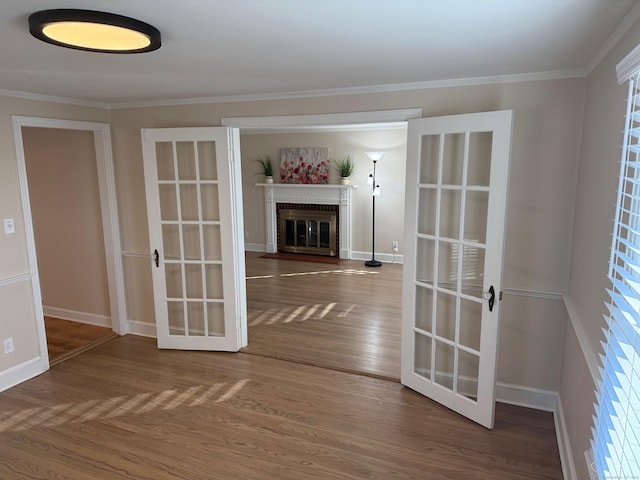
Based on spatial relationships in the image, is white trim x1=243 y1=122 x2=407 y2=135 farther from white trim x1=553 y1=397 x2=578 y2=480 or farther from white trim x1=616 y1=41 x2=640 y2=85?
white trim x1=616 y1=41 x2=640 y2=85

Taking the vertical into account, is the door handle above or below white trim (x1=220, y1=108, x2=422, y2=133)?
below

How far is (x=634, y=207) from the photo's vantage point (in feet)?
4.94

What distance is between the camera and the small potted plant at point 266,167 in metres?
7.82

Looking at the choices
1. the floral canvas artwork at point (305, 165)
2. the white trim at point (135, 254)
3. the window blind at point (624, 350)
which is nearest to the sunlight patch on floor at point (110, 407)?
the white trim at point (135, 254)

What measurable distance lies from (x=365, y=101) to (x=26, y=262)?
2.97 metres

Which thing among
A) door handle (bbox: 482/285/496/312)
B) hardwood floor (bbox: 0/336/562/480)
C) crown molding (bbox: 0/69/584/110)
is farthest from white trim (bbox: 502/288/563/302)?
crown molding (bbox: 0/69/584/110)

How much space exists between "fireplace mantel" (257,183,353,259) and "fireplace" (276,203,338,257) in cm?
9

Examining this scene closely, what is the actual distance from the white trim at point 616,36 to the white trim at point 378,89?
0.75 ft

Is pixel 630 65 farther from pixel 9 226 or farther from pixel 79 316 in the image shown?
pixel 79 316

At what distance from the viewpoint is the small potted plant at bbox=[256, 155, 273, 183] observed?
25.6ft

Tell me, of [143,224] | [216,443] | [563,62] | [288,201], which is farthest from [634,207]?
[288,201]

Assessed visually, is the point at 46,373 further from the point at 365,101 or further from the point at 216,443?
the point at 365,101

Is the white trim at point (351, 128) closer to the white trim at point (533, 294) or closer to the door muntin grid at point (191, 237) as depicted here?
the door muntin grid at point (191, 237)

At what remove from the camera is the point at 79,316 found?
15.7ft
